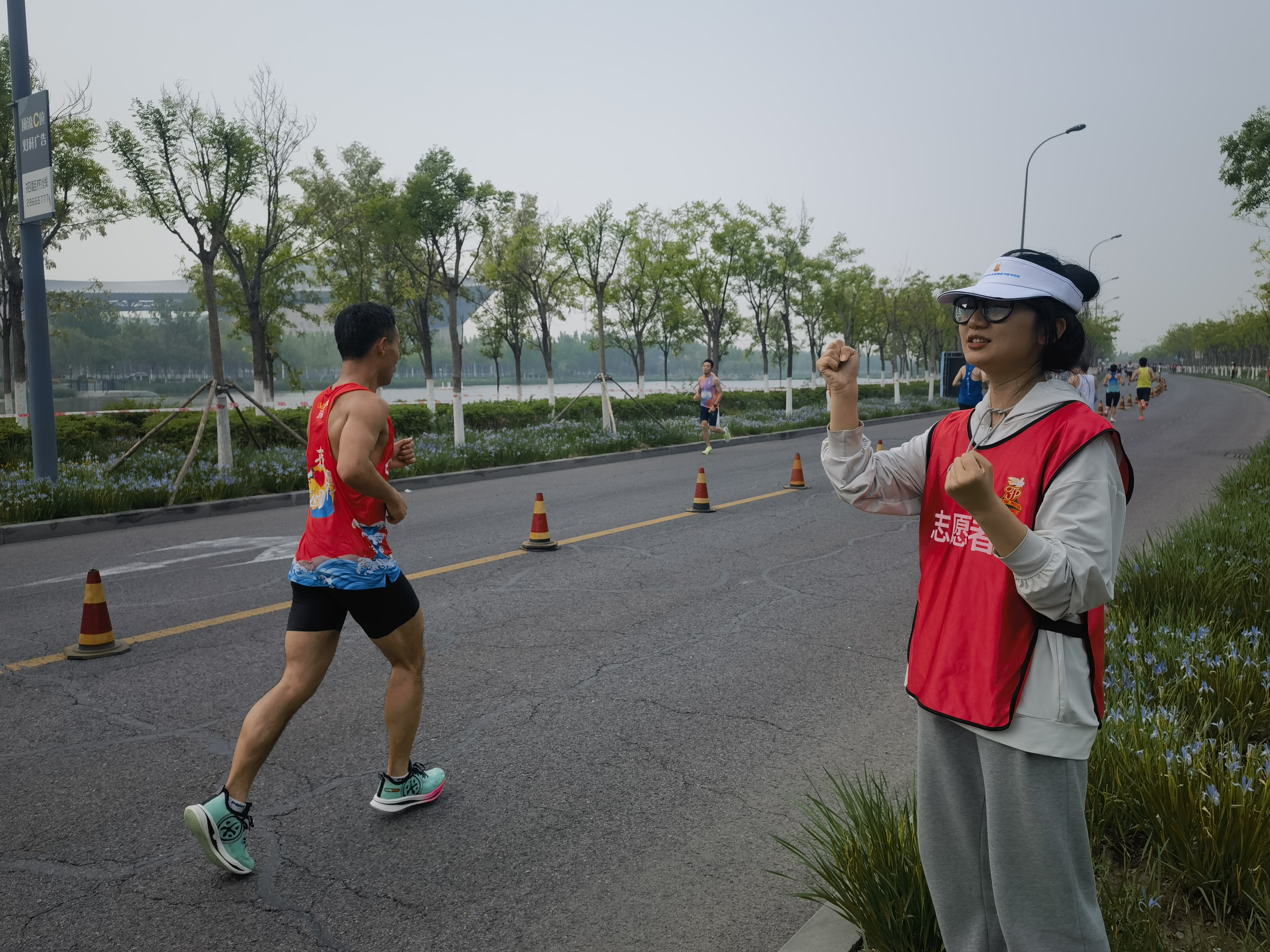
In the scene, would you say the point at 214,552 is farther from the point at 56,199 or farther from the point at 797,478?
the point at 56,199

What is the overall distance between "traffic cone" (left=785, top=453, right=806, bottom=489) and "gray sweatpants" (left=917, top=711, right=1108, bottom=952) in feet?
37.5

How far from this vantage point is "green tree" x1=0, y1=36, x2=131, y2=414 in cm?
2492

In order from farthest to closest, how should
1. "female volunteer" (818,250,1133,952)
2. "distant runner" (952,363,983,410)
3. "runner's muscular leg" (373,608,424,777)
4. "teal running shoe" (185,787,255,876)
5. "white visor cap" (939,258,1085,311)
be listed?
"distant runner" (952,363,983,410) < "runner's muscular leg" (373,608,424,777) < "teal running shoe" (185,787,255,876) < "white visor cap" (939,258,1085,311) < "female volunteer" (818,250,1133,952)

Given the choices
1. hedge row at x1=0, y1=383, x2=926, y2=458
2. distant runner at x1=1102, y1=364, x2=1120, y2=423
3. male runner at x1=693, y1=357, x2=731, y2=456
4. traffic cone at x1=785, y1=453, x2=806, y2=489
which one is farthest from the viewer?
distant runner at x1=1102, y1=364, x2=1120, y2=423

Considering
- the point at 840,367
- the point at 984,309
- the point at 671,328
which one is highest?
the point at 671,328

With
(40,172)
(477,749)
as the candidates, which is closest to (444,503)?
(40,172)

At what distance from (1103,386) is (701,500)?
3758 cm

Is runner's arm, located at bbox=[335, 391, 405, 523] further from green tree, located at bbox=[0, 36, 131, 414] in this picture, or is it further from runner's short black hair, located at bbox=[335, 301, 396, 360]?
green tree, located at bbox=[0, 36, 131, 414]

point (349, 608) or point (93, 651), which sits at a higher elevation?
point (349, 608)

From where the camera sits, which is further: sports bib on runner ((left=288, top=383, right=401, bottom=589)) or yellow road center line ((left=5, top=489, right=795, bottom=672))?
yellow road center line ((left=5, top=489, right=795, bottom=672))

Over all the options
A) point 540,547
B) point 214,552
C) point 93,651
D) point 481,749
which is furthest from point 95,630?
point 540,547

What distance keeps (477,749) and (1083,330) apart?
10.9 feet

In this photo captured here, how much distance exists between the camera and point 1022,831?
1895 mm

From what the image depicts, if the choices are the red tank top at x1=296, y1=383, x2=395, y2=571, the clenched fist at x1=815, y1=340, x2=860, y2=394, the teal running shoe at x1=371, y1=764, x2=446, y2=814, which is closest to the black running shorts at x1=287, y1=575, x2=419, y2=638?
the red tank top at x1=296, y1=383, x2=395, y2=571
